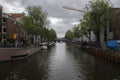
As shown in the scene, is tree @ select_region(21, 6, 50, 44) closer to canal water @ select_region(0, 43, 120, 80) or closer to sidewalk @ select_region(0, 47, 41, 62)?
sidewalk @ select_region(0, 47, 41, 62)

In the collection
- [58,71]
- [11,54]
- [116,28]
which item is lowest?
[58,71]

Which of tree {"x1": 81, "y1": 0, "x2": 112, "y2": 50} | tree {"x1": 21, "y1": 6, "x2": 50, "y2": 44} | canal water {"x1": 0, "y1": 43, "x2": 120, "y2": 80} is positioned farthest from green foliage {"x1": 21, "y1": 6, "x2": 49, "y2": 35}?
canal water {"x1": 0, "y1": 43, "x2": 120, "y2": 80}

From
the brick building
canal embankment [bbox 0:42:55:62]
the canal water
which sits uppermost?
the brick building

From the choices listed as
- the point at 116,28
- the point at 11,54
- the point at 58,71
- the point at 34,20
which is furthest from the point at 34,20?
the point at 58,71

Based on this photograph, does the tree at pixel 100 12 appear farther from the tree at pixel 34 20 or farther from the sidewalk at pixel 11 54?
the tree at pixel 34 20

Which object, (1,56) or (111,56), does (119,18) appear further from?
(1,56)

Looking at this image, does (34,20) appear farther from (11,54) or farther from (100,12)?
(11,54)

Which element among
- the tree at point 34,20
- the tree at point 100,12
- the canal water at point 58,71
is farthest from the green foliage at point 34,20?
the canal water at point 58,71

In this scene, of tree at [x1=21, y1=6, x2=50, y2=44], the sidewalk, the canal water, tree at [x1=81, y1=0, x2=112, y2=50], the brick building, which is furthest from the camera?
the brick building

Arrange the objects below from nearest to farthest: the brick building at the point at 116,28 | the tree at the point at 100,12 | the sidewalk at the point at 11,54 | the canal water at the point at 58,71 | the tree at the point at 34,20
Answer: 1. the canal water at the point at 58,71
2. the sidewalk at the point at 11,54
3. the tree at the point at 100,12
4. the tree at the point at 34,20
5. the brick building at the point at 116,28

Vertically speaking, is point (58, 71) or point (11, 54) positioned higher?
point (11, 54)

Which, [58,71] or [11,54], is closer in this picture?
[58,71]

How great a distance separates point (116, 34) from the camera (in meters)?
98.4

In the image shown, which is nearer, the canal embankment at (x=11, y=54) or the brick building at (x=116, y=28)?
the canal embankment at (x=11, y=54)
